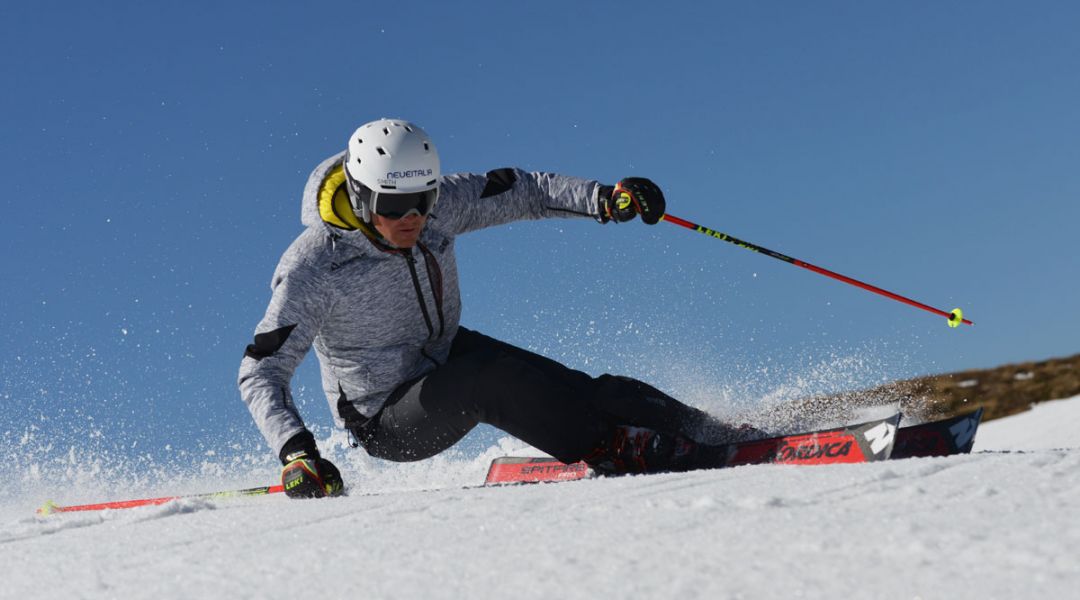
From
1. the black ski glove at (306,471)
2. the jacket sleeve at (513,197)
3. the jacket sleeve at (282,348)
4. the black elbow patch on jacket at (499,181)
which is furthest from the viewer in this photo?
the black elbow patch on jacket at (499,181)

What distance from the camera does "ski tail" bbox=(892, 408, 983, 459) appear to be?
154 inches

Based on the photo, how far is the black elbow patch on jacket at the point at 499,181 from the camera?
466 centimetres

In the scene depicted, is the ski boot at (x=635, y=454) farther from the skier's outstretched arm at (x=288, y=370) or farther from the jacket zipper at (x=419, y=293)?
the skier's outstretched arm at (x=288, y=370)

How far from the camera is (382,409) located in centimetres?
450

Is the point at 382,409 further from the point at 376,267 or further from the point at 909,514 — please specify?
the point at 909,514

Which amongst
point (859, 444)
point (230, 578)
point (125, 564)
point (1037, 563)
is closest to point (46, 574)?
point (125, 564)

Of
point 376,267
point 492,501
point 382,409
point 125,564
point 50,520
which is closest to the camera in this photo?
point 125,564

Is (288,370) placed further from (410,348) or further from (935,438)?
(935,438)

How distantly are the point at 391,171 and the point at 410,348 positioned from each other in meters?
0.92

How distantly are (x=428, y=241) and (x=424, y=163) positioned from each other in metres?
0.44

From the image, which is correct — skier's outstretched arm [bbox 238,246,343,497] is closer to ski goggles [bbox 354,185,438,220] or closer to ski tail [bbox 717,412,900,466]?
ski goggles [bbox 354,185,438,220]

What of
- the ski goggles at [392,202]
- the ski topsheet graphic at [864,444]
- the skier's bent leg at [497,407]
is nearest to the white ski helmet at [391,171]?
the ski goggles at [392,202]

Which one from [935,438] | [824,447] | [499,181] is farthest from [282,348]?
[935,438]

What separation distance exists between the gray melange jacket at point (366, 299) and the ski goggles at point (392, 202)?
0.17m
